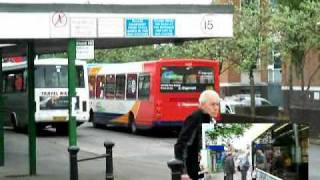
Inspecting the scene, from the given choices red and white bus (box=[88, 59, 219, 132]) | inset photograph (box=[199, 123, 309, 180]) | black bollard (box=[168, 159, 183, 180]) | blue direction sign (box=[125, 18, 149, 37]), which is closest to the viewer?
inset photograph (box=[199, 123, 309, 180])

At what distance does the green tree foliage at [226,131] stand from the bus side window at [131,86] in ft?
72.1

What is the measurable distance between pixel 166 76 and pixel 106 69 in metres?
6.14

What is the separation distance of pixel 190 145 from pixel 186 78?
65.6 feet

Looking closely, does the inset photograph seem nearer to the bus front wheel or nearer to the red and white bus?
the red and white bus

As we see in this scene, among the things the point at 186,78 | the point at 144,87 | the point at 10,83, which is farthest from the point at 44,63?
the point at 186,78

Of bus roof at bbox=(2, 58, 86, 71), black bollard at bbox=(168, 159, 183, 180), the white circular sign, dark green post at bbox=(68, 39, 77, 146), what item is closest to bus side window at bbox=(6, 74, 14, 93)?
bus roof at bbox=(2, 58, 86, 71)

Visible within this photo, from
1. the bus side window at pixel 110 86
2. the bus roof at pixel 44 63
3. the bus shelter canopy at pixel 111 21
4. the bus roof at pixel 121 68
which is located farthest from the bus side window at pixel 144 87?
the bus shelter canopy at pixel 111 21

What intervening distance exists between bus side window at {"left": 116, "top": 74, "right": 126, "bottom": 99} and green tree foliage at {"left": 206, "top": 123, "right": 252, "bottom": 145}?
76.7 feet

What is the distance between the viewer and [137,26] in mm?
12594

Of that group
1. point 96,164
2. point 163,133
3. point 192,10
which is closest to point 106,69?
point 163,133

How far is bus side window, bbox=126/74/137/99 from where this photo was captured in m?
29.2

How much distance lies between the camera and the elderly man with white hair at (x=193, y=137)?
24.0ft

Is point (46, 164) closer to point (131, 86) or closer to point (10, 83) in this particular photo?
point (131, 86)

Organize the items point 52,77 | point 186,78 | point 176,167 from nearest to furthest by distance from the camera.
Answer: point 176,167 → point 186,78 → point 52,77
